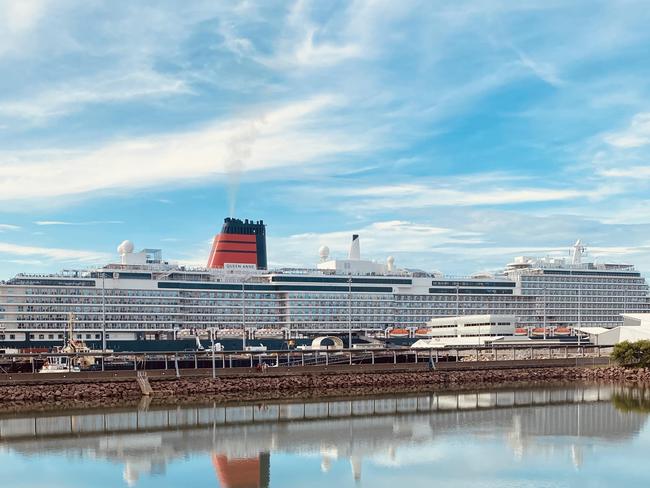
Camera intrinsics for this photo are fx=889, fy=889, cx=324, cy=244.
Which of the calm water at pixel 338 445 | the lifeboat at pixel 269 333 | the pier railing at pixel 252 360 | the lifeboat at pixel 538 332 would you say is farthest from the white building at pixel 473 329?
the calm water at pixel 338 445

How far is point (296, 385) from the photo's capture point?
5100cm

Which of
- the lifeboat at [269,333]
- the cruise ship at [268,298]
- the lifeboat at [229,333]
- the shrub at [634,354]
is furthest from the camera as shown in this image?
the lifeboat at [269,333]

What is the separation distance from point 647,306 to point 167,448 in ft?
298

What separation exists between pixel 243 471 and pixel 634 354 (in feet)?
129

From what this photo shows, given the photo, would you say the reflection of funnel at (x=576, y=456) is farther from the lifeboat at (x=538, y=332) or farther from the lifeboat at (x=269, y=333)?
the lifeboat at (x=538, y=332)

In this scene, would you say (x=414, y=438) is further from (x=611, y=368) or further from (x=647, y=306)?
(x=647, y=306)

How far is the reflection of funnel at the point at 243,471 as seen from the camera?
2577 cm

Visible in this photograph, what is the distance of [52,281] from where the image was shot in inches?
3278

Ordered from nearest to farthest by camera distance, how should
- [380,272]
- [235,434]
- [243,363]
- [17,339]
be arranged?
[235,434] → [243,363] → [17,339] → [380,272]

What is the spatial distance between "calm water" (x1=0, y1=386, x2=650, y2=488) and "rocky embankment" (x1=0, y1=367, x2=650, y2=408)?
15.9 feet

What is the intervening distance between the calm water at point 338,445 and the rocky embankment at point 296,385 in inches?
191

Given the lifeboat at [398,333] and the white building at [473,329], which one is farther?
the lifeboat at [398,333]

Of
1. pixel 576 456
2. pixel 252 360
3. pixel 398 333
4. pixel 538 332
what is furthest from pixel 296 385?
pixel 538 332

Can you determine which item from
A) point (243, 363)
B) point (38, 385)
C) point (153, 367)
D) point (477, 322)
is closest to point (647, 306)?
point (477, 322)
